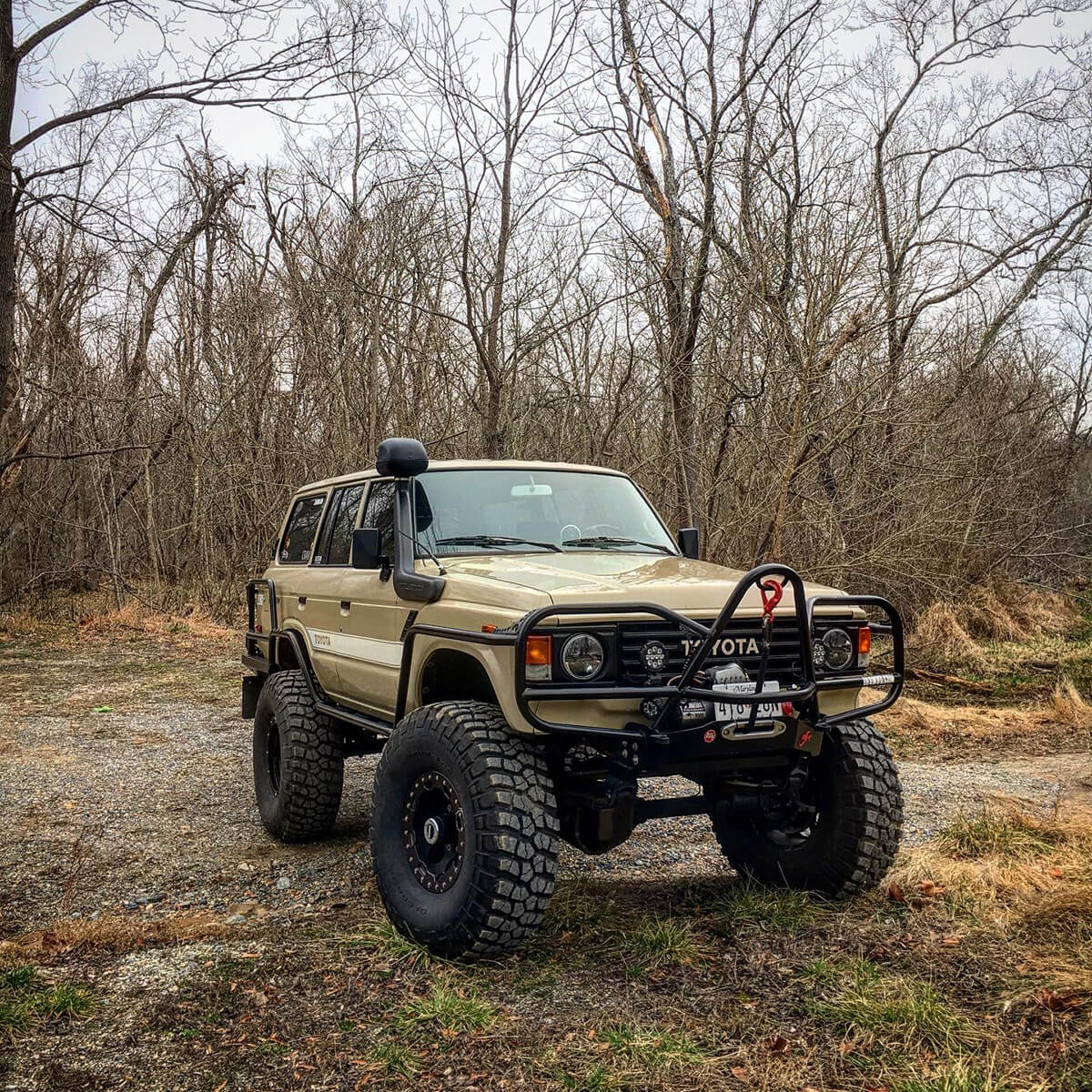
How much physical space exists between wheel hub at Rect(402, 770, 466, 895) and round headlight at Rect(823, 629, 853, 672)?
1.65 meters

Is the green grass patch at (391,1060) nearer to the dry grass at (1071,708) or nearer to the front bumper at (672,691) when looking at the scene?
the front bumper at (672,691)

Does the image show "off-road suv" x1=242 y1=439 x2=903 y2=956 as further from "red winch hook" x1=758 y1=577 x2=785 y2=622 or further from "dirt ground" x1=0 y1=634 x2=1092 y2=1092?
"dirt ground" x1=0 y1=634 x2=1092 y2=1092

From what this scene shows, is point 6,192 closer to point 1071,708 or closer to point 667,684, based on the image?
point 667,684

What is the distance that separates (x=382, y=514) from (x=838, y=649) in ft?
7.91

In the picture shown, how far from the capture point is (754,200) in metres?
11.1

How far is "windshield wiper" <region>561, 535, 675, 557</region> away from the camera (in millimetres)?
5160

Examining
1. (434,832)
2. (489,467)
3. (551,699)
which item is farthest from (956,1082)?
(489,467)

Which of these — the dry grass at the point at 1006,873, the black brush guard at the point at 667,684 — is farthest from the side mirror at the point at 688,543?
the dry grass at the point at 1006,873

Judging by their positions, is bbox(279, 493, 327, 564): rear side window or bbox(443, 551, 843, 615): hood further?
bbox(279, 493, 327, 564): rear side window

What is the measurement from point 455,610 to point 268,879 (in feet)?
6.39

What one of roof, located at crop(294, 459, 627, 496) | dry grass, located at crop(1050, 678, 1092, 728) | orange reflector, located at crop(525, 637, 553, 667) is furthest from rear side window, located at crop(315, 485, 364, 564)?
dry grass, located at crop(1050, 678, 1092, 728)

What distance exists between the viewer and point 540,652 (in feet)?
12.3

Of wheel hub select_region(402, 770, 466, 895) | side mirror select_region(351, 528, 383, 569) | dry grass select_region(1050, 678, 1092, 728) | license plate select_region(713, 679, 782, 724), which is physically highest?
side mirror select_region(351, 528, 383, 569)

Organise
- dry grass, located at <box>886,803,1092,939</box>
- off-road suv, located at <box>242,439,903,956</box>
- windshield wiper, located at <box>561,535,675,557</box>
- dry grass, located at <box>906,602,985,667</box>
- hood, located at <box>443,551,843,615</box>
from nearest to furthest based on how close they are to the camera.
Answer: off-road suv, located at <box>242,439,903,956</box> < hood, located at <box>443,551,843,615</box> < dry grass, located at <box>886,803,1092,939</box> < windshield wiper, located at <box>561,535,675,557</box> < dry grass, located at <box>906,602,985,667</box>
